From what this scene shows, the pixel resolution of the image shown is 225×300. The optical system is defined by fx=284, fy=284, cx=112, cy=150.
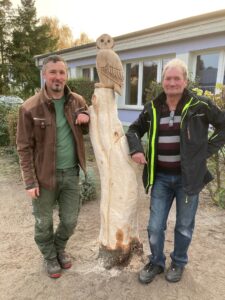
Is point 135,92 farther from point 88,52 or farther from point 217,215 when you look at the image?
point 217,215

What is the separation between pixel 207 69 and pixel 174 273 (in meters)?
6.18

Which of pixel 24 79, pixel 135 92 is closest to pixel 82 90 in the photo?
pixel 135 92

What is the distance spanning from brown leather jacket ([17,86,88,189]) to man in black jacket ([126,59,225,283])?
2.24ft

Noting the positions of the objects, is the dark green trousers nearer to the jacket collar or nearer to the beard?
the beard

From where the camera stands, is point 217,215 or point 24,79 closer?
point 217,215

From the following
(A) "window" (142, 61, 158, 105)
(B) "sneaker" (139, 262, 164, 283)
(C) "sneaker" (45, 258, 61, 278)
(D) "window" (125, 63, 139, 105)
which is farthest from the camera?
(D) "window" (125, 63, 139, 105)

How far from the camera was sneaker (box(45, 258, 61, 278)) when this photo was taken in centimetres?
281

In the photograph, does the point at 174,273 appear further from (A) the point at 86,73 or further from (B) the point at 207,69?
(A) the point at 86,73

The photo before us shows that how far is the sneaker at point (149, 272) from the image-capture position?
8.86 ft

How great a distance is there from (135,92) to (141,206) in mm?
6351

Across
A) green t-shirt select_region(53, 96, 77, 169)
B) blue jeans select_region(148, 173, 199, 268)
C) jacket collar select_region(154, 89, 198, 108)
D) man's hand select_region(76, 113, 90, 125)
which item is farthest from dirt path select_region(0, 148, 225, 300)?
jacket collar select_region(154, 89, 198, 108)

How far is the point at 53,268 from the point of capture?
2.84 m

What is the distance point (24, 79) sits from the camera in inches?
964

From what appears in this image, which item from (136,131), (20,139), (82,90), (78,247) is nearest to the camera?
(20,139)
